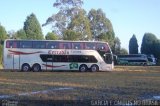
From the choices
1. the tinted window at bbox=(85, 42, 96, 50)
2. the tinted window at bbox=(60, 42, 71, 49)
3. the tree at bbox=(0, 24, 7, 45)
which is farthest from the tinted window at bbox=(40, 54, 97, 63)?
the tree at bbox=(0, 24, 7, 45)

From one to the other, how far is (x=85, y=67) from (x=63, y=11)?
28408mm

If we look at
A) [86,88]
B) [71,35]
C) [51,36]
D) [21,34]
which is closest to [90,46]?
[86,88]

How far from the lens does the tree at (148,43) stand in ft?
294

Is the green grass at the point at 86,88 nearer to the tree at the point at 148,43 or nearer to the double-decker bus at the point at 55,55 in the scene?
the double-decker bus at the point at 55,55

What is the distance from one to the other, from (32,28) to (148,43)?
2797cm

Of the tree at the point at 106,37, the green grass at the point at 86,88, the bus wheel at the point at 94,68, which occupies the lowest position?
the green grass at the point at 86,88

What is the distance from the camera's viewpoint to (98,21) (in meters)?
79.4

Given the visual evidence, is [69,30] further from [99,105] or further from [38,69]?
[99,105]

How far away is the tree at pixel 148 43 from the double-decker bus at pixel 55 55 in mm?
48785

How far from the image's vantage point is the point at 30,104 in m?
13.3

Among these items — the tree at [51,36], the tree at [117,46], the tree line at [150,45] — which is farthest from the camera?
the tree at [117,46]

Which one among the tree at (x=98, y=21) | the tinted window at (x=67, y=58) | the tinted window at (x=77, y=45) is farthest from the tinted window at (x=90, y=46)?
the tree at (x=98, y=21)

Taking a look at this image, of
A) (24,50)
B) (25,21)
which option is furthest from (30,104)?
(25,21)

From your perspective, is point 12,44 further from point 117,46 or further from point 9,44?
point 117,46
